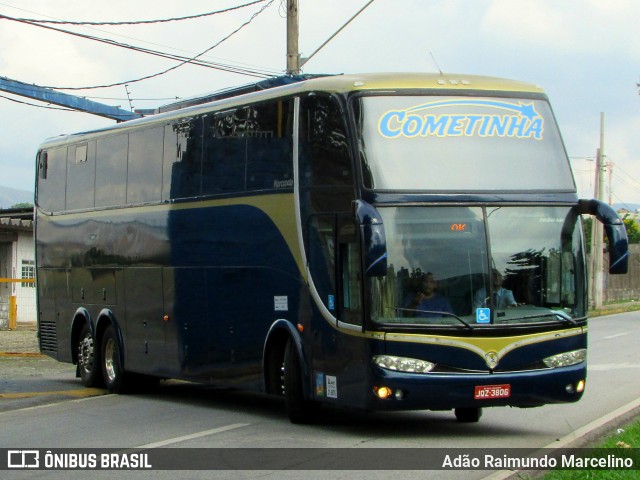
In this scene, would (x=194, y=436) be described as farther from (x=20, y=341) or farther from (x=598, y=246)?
(x=598, y=246)

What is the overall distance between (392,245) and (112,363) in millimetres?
7829

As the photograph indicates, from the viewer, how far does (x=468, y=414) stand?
13.7 metres

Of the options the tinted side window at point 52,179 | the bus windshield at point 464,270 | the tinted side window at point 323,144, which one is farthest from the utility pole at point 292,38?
the bus windshield at point 464,270

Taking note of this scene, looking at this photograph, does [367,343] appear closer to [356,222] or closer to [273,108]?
[356,222]

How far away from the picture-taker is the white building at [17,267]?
117 ft

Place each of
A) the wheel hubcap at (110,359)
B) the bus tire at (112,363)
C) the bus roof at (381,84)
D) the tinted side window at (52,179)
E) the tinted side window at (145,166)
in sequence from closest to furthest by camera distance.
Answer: the bus roof at (381,84)
the tinted side window at (145,166)
the bus tire at (112,363)
the wheel hubcap at (110,359)
the tinted side window at (52,179)

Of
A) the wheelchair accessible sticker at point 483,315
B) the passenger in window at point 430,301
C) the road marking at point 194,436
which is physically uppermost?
the passenger in window at point 430,301

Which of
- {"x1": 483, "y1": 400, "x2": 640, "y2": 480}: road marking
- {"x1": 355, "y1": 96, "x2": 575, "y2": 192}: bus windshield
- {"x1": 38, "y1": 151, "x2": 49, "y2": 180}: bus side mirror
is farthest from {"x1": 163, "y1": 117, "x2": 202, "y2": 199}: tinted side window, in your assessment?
{"x1": 483, "y1": 400, "x2": 640, "y2": 480}: road marking

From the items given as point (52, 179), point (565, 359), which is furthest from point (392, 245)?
point (52, 179)

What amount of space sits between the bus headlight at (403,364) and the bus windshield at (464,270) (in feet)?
1.18

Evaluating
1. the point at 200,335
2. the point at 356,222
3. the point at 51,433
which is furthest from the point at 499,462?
the point at 200,335

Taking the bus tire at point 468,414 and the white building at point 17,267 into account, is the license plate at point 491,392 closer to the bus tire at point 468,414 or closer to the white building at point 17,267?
the bus tire at point 468,414

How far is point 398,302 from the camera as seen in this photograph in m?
12.0

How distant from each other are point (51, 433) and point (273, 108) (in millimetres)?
4457
